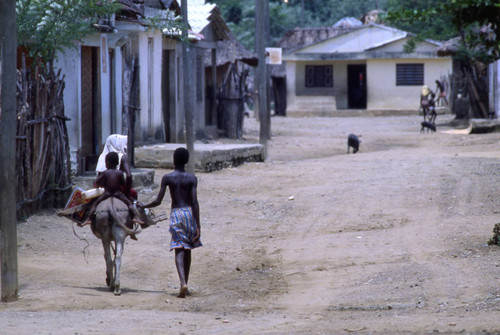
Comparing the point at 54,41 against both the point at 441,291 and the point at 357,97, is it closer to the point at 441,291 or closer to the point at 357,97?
the point at 441,291

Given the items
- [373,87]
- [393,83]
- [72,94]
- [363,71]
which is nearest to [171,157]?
[72,94]

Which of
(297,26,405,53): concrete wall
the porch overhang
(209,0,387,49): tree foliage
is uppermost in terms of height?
(209,0,387,49): tree foliage

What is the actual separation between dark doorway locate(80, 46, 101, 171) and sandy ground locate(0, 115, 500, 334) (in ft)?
5.74

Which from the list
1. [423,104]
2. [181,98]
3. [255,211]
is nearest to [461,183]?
[255,211]

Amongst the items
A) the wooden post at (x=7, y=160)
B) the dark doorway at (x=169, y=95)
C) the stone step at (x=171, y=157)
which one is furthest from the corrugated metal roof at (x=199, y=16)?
the wooden post at (x=7, y=160)

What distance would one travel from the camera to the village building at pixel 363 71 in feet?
136

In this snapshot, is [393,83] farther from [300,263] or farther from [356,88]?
[300,263]

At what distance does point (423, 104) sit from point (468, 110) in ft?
7.61

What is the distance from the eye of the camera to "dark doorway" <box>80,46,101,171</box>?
1460cm

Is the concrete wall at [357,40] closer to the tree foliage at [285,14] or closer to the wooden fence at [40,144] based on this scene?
the tree foliage at [285,14]

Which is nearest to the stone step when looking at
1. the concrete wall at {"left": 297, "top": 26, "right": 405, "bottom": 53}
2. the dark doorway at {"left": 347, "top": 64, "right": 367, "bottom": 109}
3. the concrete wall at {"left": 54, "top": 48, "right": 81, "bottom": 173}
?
the concrete wall at {"left": 54, "top": 48, "right": 81, "bottom": 173}

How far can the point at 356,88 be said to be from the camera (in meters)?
46.8

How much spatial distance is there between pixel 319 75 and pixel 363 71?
3401mm

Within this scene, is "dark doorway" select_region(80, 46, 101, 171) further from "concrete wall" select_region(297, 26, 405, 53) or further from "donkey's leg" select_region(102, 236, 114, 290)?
"concrete wall" select_region(297, 26, 405, 53)
